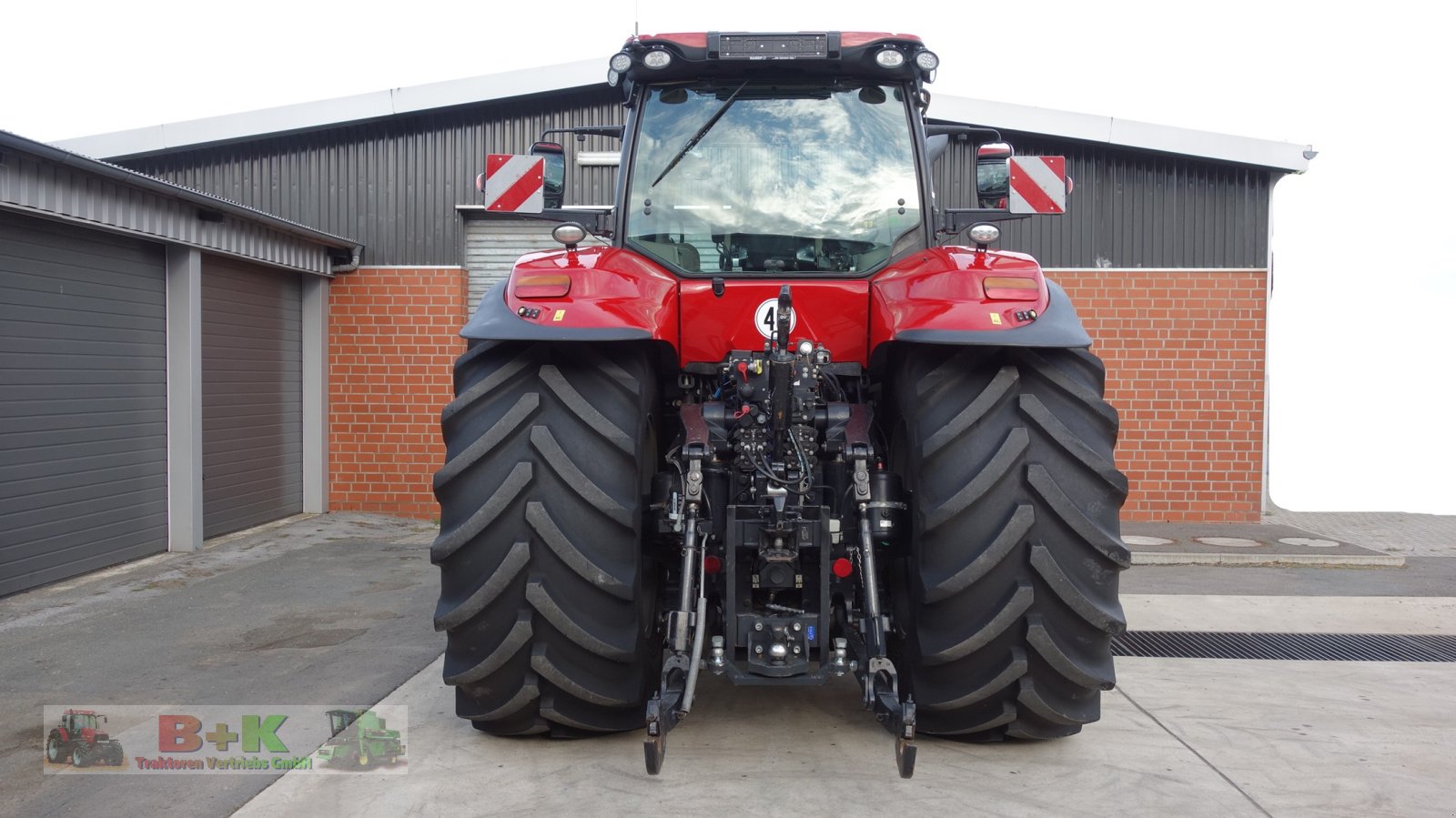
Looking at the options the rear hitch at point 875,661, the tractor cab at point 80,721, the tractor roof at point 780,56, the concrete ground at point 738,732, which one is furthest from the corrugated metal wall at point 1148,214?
the tractor cab at point 80,721

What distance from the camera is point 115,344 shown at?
806 cm

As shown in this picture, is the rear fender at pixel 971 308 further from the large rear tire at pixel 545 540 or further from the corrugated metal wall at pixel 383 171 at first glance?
the corrugated metal wall at pixel 383 171

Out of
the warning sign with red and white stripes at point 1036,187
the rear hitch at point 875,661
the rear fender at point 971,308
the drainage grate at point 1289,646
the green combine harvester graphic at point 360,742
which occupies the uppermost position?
the warning sign with red and white stripes at point 1036,187

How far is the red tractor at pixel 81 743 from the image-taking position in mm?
3783

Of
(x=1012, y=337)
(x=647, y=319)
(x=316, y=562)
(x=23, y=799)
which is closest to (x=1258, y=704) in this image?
(x=1012, y=337)

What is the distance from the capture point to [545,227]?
432 inches

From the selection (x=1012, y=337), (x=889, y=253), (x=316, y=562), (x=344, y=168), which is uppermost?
(x=344, y=168)

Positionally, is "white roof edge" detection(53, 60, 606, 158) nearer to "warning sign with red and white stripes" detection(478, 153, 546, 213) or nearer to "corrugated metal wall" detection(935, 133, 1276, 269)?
"corrugated metal wall" detection(935, 133, 1276, 269)

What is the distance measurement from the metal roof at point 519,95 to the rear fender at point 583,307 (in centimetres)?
747

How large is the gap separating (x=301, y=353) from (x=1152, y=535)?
893 cm

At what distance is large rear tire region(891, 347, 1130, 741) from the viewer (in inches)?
130

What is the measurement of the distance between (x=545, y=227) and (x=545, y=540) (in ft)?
26.5

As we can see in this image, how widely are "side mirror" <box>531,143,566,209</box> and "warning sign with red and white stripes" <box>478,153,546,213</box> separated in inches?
1.5

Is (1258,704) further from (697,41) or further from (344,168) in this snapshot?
(344,168)
